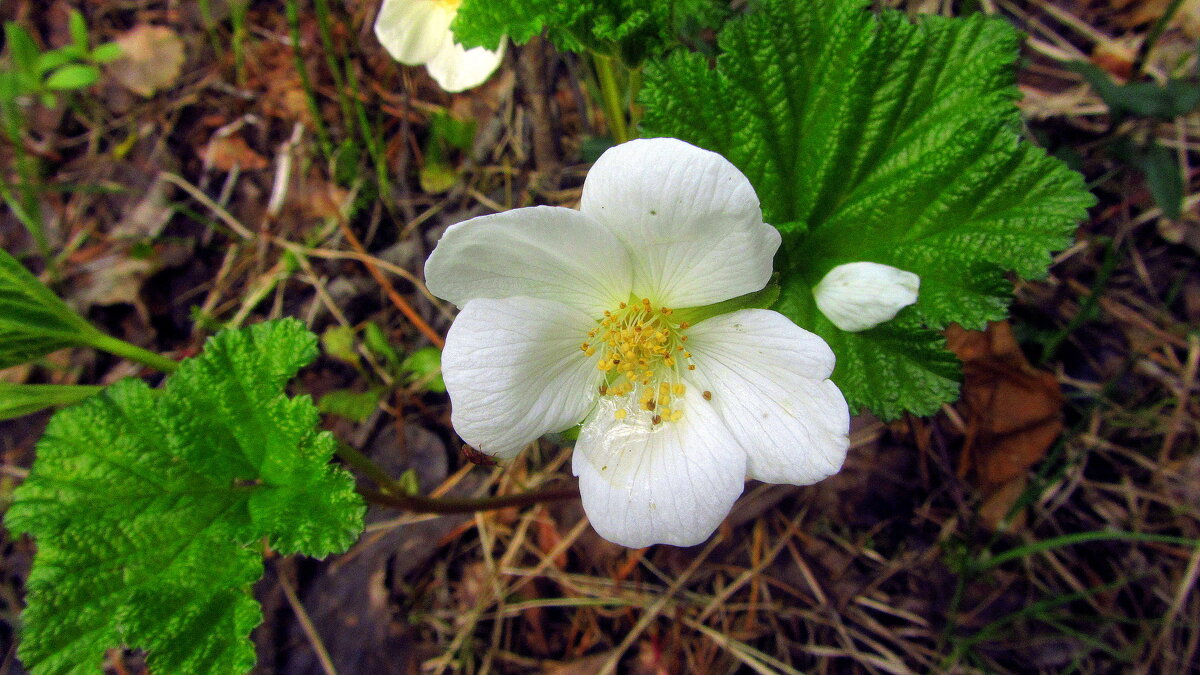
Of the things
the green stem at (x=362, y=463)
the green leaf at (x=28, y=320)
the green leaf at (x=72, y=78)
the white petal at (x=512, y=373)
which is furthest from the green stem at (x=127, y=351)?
the green leaf at (x=72, y=78)

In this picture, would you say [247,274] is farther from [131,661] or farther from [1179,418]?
[1179,418]

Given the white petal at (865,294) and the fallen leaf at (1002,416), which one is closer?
the white petal at (865,294)

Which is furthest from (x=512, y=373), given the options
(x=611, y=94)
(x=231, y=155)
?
(x=231, y=155)

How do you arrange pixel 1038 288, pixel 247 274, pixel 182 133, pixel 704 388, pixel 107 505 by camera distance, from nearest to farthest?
pixel 704 388 → pixel 107 505 → pixel 1038 288 → pixel 247 274 → pixel 182 133

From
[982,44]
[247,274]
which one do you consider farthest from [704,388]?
[247,274]

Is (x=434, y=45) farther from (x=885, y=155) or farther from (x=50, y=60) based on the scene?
(x=50, y=60)

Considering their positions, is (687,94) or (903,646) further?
(903,646)

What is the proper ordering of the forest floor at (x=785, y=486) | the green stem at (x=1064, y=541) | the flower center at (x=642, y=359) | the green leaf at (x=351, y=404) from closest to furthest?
the flower center at (x=642, y=359) → the green stem at (x=1064, y=541) → the forest floor at (x=785, y=486) → the green leaf at (x=351, y=404)

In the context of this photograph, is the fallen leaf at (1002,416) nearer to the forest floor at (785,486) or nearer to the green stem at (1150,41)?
the forest floor at (785,486)
